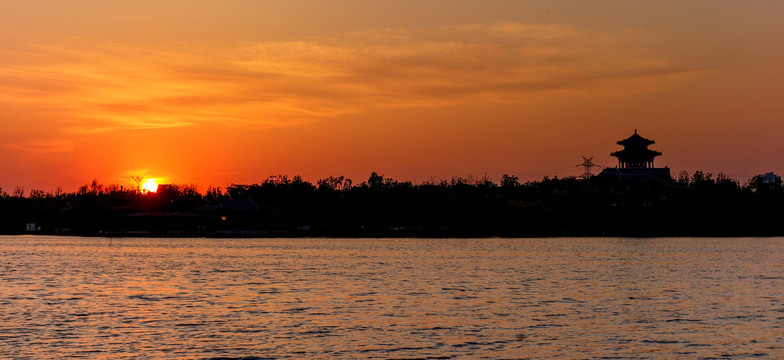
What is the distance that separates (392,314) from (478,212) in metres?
138

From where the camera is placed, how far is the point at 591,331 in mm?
33875

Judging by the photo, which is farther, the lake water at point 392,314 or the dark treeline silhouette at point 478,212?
Result: the dark treeline silhouette at point 478,212

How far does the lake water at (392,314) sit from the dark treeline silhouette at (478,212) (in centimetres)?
10101

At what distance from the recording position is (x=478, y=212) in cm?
17662

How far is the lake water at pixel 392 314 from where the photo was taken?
1169 inches

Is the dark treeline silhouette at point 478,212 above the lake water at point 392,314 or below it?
above

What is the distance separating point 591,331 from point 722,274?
1470 inches

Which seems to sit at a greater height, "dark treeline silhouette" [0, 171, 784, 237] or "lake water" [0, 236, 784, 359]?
"dark treeline silhouette" [0, 171, 784, 237]

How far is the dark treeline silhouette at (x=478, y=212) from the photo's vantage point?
16962 cm

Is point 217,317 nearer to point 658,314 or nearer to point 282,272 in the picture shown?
point 658,314

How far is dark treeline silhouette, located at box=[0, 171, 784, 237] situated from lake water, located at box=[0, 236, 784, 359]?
101 metres

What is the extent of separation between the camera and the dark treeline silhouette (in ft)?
557

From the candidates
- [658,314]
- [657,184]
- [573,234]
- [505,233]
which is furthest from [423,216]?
[658,314]

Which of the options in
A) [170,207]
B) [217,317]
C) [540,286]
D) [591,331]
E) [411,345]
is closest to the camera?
[411,345]
